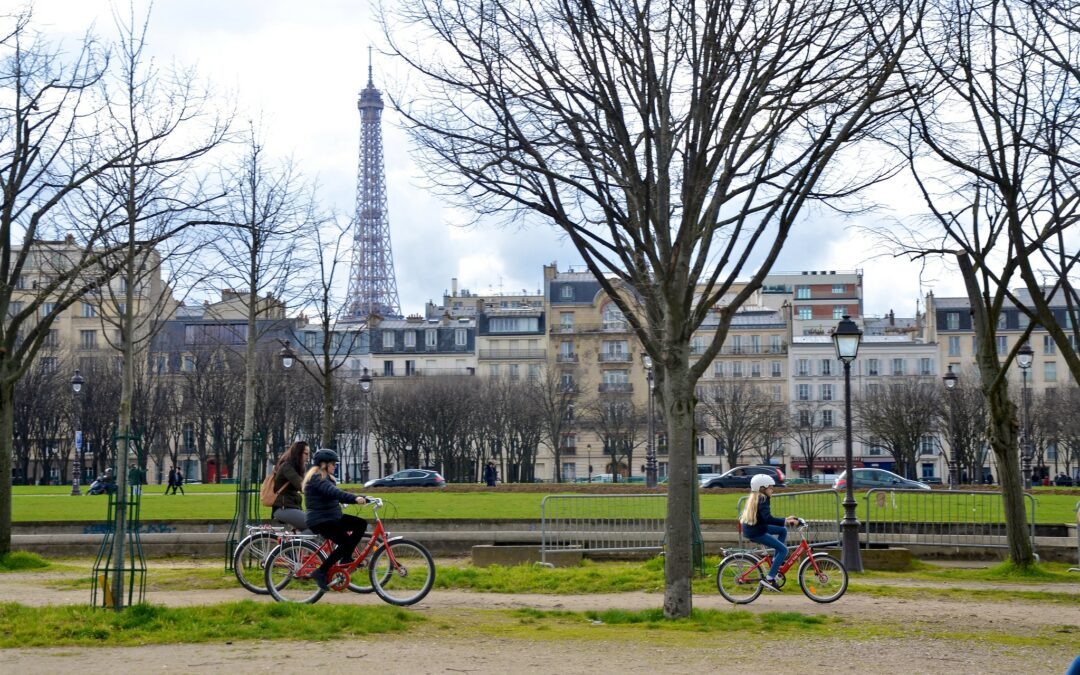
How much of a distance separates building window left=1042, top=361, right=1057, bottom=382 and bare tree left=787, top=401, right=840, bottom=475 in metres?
16.0

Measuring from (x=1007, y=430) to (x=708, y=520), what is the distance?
7.38 meters

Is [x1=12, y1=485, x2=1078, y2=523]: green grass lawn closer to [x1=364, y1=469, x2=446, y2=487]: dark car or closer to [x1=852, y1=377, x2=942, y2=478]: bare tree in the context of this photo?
[x1=364, y1=469, x2=446, y2=487]: dark car

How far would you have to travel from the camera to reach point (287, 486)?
14742 millimetres

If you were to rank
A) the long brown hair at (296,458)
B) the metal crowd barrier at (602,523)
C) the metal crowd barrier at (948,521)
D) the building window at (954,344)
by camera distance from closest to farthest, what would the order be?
the long brown hair at (296,458)
the metal crowd barrier at (602,523)
the metal crowd barrier at (948,521)
the building window at (954,344)

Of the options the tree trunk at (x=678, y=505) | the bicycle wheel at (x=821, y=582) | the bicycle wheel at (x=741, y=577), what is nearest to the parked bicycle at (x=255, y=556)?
the tree trunk at (x=678, y=505)

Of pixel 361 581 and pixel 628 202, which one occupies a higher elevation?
pixel 628 202

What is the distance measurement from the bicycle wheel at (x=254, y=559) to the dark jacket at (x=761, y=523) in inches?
210

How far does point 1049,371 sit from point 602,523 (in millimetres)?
84402

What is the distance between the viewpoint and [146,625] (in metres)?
11.5

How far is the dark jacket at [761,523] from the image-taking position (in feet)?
48.9

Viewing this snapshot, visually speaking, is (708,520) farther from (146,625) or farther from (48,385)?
(48,385)

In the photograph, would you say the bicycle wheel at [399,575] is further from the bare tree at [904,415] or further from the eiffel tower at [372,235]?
the eiffel tower at [372,235]

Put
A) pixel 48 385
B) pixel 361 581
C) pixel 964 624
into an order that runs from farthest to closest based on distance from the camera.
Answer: pixel 48 385 → pixel 361 581 → pixel 964 624

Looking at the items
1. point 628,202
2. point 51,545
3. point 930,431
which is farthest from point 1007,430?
point 930,431
